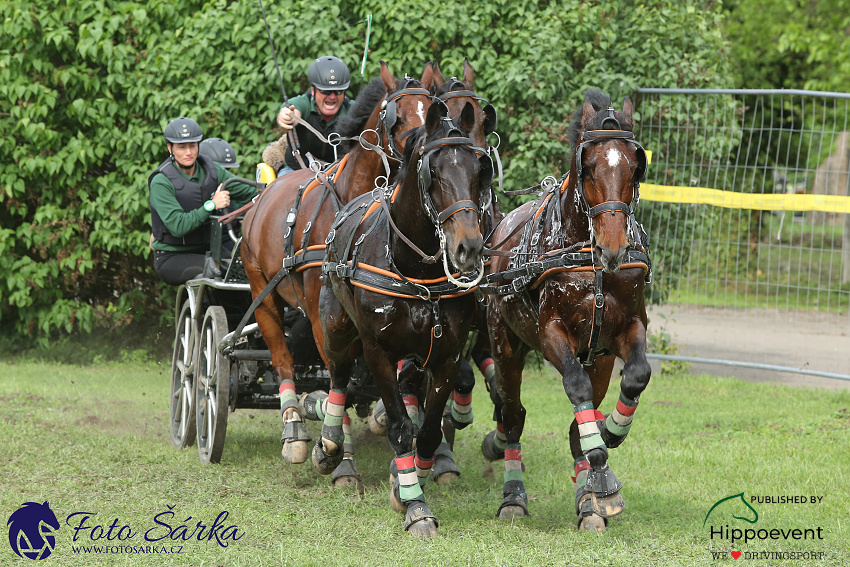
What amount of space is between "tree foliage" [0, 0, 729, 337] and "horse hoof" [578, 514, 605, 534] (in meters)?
4.93

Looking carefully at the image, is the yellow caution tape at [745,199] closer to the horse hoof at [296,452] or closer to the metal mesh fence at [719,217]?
the metal mesh fence at [719,217]

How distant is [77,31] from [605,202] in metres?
7.67

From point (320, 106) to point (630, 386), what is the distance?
140 inches

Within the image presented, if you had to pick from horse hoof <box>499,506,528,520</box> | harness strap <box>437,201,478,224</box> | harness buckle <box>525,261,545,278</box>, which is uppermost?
harness strap <box>437,201,478,224</box>

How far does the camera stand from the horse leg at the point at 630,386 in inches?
186

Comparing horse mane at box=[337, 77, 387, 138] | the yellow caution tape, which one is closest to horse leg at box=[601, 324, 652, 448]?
horse mane at box=[337, 77, 387, 138]

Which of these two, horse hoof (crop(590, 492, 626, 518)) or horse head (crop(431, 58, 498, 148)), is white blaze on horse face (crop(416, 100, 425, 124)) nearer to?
horse head (crop(431, 58, 498, 148))

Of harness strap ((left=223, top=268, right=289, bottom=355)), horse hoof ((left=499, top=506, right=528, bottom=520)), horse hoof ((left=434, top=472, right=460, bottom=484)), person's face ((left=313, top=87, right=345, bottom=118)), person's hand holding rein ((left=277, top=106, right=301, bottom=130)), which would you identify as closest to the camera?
horse hoof ((left=499, top=506, right=528, bottom=520))

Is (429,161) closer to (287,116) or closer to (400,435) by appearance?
(400,435)

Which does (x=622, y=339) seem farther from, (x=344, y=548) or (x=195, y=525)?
(x=195, y=525)

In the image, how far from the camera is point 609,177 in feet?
15.2

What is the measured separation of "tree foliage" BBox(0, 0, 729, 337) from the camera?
9.40 metres

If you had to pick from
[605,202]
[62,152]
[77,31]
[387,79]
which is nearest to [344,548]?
[605,202]

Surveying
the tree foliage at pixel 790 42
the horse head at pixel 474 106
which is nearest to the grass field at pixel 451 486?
the horse head at pixel 474 106
